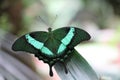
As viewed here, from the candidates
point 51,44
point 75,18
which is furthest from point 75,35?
point 75,18

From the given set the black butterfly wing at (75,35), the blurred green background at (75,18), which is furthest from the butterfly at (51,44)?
the blurred green background at (75,18)

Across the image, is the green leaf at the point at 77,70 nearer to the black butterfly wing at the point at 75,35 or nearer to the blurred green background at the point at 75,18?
the black butterfly wing at the point at 75,35

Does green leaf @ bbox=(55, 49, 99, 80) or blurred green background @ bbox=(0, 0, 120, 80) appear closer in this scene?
green leaf @ bbox=(55, 49, 99, 80)

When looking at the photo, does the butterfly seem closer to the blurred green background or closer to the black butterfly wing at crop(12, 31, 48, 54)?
the black butterfly wing at crop(12, 31, 48, 54)

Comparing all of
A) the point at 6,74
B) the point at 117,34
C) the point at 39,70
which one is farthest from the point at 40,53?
the point at 117,34

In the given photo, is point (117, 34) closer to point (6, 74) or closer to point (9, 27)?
point (9, 27)

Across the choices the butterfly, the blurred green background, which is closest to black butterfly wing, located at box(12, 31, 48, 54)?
the butterfly
